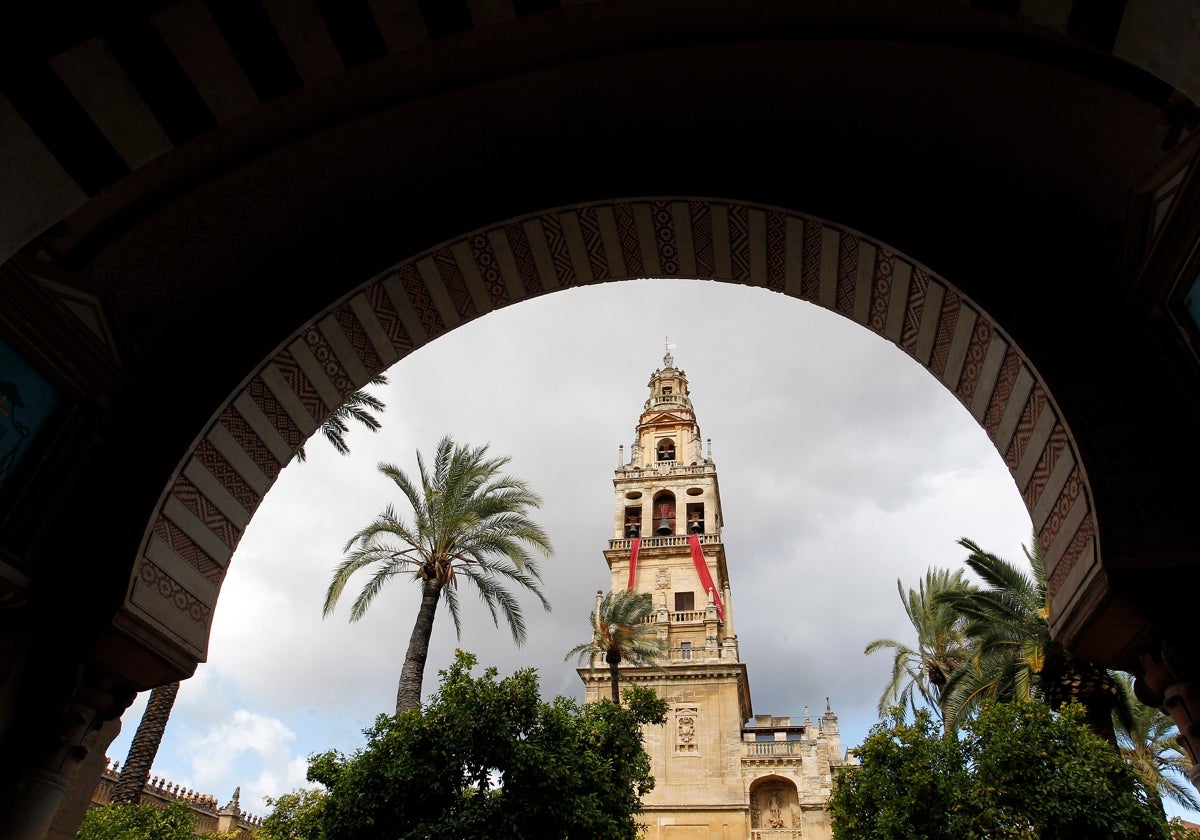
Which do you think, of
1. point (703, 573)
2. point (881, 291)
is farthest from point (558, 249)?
point (703, 573)

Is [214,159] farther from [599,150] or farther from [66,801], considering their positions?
[66,801]

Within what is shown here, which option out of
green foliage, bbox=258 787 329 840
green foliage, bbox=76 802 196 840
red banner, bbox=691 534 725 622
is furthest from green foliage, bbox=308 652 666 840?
red banner, bbox=691 534 725 622

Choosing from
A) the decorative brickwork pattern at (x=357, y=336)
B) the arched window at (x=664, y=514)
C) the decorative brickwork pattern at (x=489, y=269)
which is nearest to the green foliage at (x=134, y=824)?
the decorative brickwork pattern at (x=357, y=336)

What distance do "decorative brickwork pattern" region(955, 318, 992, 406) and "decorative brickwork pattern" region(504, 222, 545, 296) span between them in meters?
3.29

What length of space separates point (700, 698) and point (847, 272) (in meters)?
37.2

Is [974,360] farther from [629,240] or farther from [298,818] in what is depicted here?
[298,818]

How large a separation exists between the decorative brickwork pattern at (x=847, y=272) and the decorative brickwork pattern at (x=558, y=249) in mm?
2112

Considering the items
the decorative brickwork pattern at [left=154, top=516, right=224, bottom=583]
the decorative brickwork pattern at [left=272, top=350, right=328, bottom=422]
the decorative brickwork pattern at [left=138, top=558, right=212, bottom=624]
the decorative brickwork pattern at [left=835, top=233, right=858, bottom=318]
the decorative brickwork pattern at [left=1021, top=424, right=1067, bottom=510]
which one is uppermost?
the decorative brickwork pattern at [left=835, top=233, right=858, bottom=318]

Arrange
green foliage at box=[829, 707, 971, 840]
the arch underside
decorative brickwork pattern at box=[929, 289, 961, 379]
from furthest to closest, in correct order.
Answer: green foliage at box=[829, 707, 971, 840] < decorative brickwork pattern at box=[929, 289, 961, 379] < the arch underside

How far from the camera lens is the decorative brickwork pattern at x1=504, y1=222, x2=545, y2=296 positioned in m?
6.15

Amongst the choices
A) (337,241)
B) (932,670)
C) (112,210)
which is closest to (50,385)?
(112,210)

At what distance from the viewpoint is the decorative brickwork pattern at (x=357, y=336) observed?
5945mm

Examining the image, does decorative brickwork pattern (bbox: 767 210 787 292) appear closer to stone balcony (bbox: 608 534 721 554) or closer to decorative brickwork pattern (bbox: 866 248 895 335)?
decorative brickwork pattern (bbox: 866 248 895 335)

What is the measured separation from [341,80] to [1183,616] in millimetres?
5805
